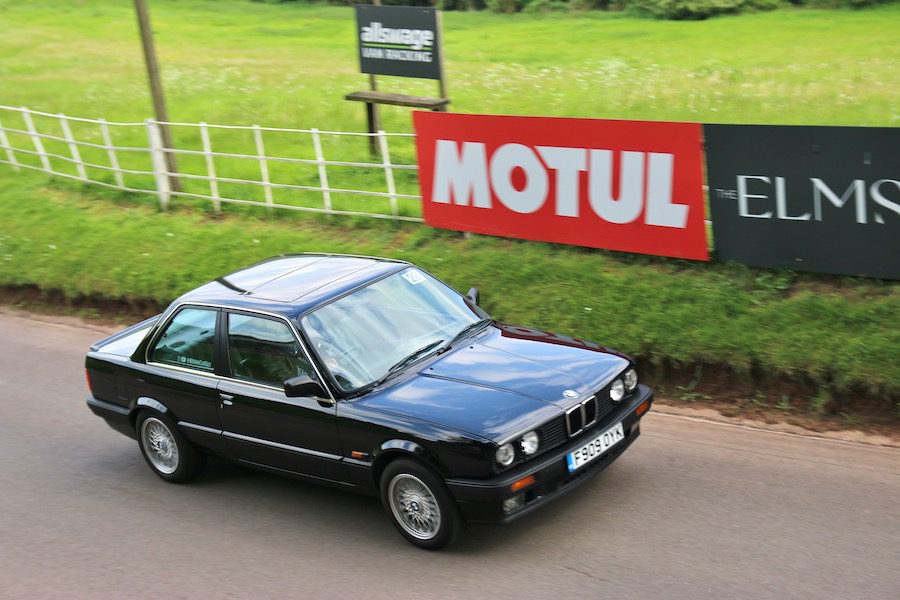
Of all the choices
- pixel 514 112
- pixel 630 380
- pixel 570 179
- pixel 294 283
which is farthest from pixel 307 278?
pixel 514 112

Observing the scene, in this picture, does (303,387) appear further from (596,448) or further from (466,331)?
(596,448)

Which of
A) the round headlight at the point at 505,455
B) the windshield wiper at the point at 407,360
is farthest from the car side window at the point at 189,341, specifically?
the round headlight at the point at 505,455

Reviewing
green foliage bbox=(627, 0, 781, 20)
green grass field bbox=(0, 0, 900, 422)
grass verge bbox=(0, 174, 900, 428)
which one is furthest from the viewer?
green foliage bbox=(627, 0, 781, 20)

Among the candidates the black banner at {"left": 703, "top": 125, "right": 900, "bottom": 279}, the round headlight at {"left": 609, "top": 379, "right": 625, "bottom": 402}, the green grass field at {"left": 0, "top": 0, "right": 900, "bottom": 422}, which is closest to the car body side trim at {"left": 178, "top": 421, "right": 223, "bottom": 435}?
the round headlight at {"left": 609, "top": 379, "right": 625, "bottom": 402}

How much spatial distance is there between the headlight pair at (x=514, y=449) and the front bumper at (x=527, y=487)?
0.23ft

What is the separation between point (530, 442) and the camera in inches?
235

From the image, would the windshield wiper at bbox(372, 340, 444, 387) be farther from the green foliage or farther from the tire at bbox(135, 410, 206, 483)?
the green foliage

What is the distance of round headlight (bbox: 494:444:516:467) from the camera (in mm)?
5812

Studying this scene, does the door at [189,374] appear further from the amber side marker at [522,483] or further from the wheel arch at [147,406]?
the amber side marker at [522,483]

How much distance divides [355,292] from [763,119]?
42.7 ft

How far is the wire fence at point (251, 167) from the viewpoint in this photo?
14.2 m

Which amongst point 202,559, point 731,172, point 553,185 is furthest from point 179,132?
point 202,559

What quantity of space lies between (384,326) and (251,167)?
40.7ft

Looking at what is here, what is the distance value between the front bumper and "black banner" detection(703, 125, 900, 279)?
3.77 metres
